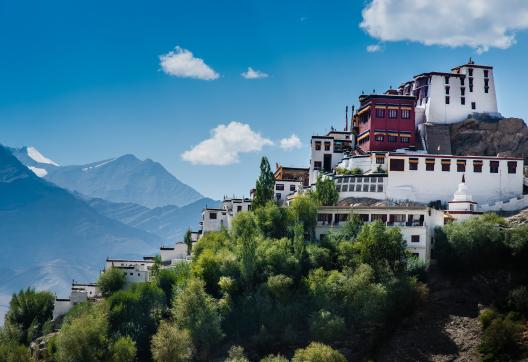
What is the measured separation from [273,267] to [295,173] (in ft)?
101

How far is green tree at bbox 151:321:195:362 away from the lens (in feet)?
211

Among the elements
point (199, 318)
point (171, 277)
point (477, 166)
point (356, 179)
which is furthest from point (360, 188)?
point (199, 318)

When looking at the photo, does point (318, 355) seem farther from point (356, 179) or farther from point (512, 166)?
point (512, 166)

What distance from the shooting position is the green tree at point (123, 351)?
6694cm

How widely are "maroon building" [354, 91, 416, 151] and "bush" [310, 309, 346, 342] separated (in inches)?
1260

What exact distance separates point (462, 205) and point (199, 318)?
26.3 m

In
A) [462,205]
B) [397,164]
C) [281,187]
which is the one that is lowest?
[462,205]

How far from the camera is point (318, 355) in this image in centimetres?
5659

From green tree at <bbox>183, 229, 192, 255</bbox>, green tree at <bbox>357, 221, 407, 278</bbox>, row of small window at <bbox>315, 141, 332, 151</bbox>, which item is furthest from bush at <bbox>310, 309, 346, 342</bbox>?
green tree at <bbox>183, 229, 192, 255</bbox>

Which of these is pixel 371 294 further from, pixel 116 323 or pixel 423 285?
pixel 116 323

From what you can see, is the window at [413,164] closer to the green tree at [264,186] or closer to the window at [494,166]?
the window at [494,166]

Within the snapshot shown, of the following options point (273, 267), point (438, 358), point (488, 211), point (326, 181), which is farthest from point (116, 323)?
point (488, 211)

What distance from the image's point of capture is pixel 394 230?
2670 inches

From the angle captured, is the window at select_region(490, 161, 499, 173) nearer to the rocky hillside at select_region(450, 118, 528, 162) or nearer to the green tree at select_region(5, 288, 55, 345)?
the rocky hillside at select_region(450, 118, 528, 162)
